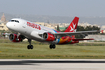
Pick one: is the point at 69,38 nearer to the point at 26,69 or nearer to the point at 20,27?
the point at 20,27

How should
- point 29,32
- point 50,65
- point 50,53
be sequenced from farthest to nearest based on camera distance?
1. point 50,53
2. point 29,32
3. point 50,65

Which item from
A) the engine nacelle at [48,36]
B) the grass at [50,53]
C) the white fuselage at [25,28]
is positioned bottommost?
the grass at [50,53]

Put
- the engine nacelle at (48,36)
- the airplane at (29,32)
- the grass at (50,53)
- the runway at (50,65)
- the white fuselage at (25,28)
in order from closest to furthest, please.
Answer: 1. the runway at (50,65)
2. the grass at (50,53)
3. the white fuselage at (25,28)
4. the airplane at (29,32)
5. the engine nacelle at (48,36)

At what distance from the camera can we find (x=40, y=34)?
41969 mm

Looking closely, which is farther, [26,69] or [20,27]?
[20,27]

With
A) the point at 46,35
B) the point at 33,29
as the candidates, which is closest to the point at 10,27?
the point at 33,29

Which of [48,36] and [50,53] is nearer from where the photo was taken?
[48,36]

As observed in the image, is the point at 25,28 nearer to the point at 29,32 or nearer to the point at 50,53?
the point at 29,32

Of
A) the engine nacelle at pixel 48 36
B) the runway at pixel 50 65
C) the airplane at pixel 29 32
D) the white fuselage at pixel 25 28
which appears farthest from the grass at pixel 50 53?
the runway at pixel 50 65

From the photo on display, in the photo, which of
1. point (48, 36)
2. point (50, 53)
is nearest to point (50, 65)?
point (48, 36)

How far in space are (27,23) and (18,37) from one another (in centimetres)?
451

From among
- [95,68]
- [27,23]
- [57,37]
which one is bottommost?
[95,68]

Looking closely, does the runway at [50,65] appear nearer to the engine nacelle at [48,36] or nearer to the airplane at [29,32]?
the airplane at [29,32]

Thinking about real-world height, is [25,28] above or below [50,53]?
above
